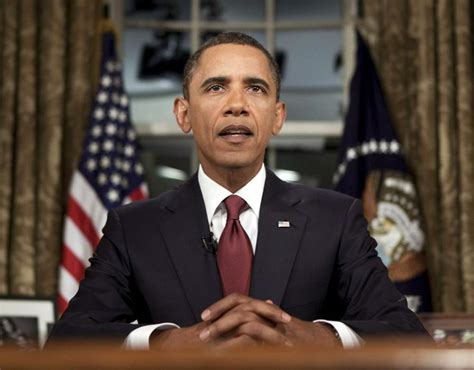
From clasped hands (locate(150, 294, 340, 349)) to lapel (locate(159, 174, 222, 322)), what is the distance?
10.9 inches

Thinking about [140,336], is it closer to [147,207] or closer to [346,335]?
[346,335]

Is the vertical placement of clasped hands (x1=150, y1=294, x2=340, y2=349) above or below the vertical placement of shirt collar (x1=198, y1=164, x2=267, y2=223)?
below

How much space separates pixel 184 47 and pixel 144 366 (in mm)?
4155

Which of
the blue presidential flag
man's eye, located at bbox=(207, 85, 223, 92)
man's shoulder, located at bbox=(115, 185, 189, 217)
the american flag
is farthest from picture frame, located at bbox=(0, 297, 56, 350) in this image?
man's eye, located at bbox=(207, 85, 223, 92)

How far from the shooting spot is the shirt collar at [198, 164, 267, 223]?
1915mm

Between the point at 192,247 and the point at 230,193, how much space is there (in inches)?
6.4

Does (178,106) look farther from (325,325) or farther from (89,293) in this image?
(325,325)

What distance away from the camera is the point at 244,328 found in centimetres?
145

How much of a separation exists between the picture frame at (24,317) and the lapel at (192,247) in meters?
1.64

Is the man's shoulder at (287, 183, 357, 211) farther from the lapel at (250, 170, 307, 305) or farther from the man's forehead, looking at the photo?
the man's forehead

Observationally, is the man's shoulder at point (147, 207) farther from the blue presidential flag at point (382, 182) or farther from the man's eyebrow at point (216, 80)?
the blue presidential flag at point (382, 182)

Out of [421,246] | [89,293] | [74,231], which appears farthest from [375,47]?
[89,293]

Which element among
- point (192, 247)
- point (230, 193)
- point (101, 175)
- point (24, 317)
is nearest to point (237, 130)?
point (230, 193)

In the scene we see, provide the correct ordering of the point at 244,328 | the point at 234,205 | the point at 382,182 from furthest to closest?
the point at 382,182
the point at 234,205
the point at 244,328
